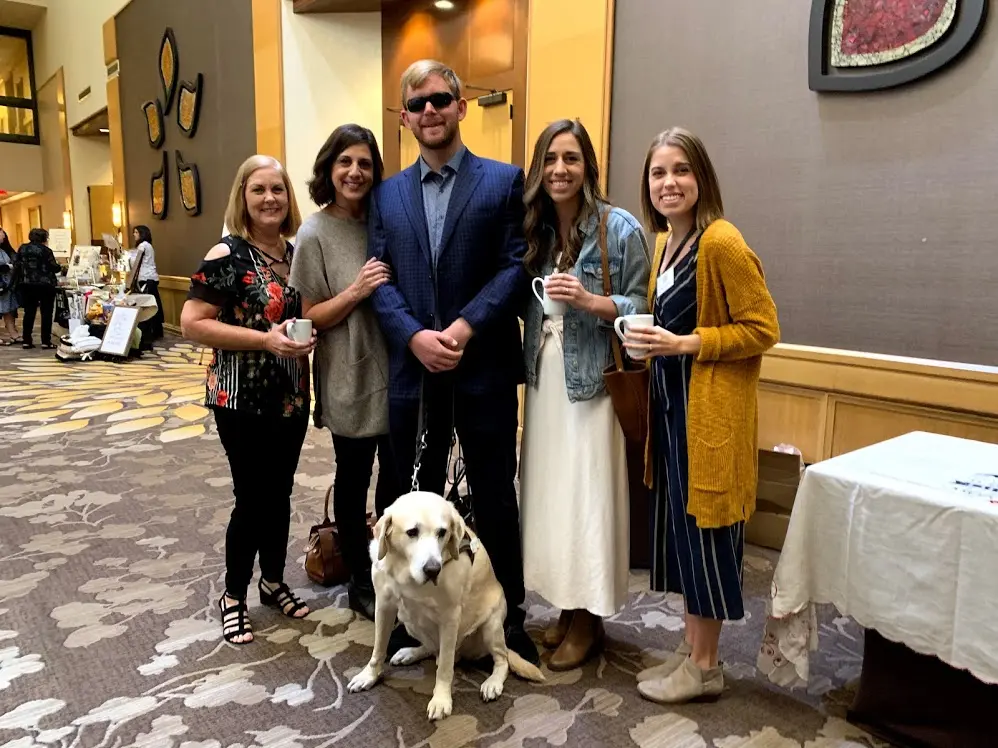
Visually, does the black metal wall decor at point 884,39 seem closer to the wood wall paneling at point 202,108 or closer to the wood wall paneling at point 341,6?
the wood wall paneling at point 341,6

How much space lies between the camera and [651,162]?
6.27ft

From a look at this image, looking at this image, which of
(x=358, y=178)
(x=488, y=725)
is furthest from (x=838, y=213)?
(x=488, y=725)

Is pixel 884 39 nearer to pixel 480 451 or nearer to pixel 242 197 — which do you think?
pixel 480 451

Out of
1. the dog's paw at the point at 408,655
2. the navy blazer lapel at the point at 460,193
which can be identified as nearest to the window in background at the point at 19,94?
the navy blazer lapel at the point at 460,193

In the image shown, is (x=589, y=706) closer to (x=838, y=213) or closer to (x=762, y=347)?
(x=762, y=347)

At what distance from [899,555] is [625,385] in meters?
0.79

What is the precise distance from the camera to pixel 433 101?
211 cm

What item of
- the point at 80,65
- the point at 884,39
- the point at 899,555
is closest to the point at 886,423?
the point at 899,555

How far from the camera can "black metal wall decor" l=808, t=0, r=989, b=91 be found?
2719mm

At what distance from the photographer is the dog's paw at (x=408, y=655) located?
2.30m

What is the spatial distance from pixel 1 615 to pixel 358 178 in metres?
2.04


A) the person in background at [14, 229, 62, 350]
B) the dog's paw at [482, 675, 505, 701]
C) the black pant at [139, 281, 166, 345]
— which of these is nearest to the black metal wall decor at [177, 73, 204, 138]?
the black pant at [139, 281, 166, 345]

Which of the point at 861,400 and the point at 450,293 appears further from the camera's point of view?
the point at 861,400

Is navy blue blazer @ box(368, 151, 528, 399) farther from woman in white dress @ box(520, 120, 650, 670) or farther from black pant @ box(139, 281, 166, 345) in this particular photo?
black pant @ box(139, 281, 166, 345)
